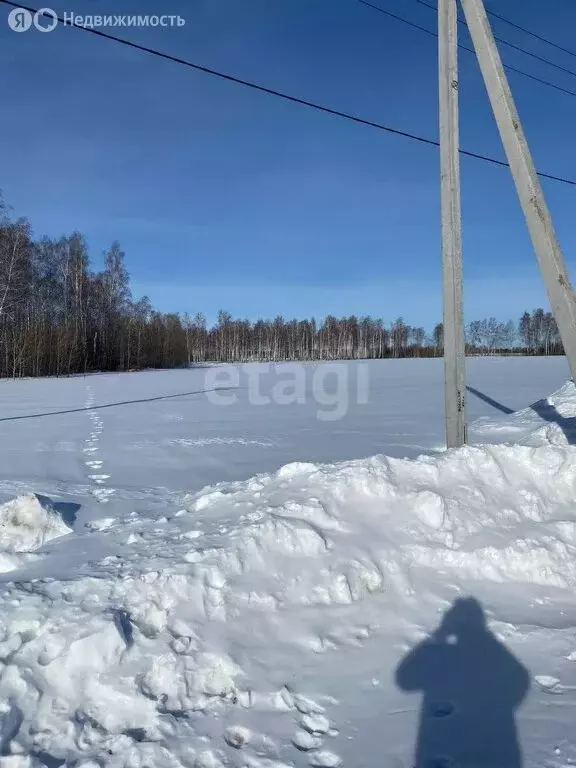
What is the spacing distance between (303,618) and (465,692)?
886 mm

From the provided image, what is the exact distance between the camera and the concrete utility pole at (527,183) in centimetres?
449

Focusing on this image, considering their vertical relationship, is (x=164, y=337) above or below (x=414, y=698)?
above

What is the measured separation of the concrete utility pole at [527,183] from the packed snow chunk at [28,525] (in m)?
4.16

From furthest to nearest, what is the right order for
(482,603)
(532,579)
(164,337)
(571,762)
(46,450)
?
(164,337) < (46,450) < (532,579) < (482,603) < (571,762)

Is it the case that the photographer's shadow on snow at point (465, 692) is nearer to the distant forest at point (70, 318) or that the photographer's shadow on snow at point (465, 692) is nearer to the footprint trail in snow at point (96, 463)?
the footprint trail in snow at point (96, 463)

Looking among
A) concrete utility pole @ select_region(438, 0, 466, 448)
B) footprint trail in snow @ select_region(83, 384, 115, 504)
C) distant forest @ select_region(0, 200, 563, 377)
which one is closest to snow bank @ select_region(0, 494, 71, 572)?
footprint trail in snow @ select_region(83, 384, 115, 504)

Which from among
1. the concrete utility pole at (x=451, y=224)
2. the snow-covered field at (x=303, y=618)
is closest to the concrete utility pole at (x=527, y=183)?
the concrete utility pole at (x=451, y=224)

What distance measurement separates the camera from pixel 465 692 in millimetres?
2457

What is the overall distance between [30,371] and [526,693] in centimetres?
3455

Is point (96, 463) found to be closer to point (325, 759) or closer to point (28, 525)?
point (28, 525)

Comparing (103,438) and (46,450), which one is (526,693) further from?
(103,438)

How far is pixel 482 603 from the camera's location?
323 cm

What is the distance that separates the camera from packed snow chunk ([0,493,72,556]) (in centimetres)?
375

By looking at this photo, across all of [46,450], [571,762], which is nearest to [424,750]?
[571,762]
